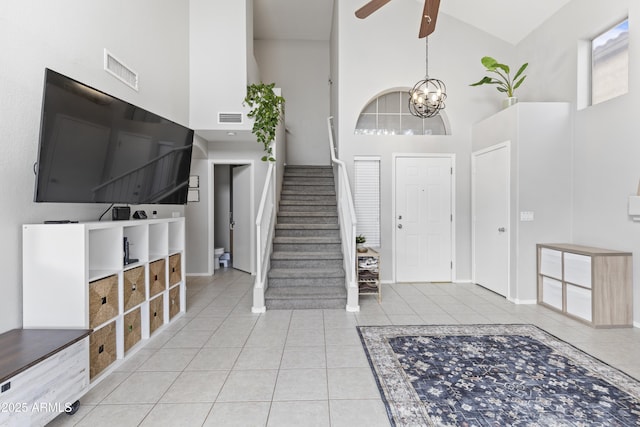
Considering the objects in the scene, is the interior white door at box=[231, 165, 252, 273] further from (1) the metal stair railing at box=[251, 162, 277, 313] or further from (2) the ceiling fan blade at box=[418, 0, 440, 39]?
(2) the ceiling fan blade at box=[418, 0, 440, 39]

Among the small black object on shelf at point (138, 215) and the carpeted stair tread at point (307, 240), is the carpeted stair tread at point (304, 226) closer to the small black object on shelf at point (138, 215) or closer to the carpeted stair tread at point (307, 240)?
the carpeted stair tread at point (307, 240)

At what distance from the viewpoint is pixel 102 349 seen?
92.7 inches

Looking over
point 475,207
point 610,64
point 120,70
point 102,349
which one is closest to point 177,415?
point 102,349

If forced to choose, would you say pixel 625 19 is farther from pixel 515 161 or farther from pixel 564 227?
pixel 564 227

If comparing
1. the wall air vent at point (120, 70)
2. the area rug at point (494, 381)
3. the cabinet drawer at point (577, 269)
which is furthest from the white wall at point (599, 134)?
the wall air vent at point (120, 70)

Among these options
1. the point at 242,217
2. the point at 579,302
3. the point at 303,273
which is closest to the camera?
the point at 579,302

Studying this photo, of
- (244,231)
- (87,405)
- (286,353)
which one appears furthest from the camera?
(244,231)

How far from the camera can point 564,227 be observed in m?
4.04

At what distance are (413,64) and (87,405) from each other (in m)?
5.66

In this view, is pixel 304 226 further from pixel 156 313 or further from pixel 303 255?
pixel 156 313

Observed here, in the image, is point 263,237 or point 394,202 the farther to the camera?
point 394,202

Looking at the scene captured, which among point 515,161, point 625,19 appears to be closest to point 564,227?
point 515,161

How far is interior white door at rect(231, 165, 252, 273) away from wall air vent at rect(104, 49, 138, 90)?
273 centimetres

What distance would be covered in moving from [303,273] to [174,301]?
1.57m
